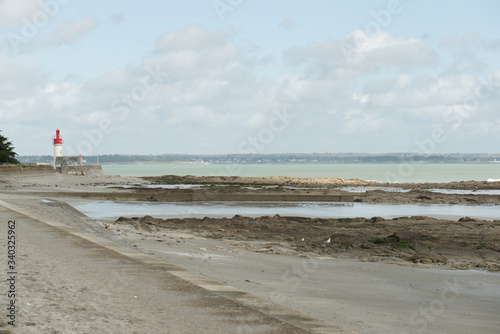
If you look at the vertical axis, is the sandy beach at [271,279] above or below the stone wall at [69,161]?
below

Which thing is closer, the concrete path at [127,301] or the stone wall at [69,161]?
the concrete path at [127,301]

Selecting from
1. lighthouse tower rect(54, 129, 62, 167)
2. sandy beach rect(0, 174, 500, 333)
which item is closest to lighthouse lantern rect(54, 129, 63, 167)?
lighthouse tower rect(54, 129, 62, 167)

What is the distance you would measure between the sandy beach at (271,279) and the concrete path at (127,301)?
0.02m

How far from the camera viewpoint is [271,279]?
347 inches

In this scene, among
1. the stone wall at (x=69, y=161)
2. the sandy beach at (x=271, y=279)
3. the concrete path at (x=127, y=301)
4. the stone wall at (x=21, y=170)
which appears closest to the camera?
the concrete path at (x=127, y=301)

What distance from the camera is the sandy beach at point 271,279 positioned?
5492mm

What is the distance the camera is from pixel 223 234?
1623 centimetres

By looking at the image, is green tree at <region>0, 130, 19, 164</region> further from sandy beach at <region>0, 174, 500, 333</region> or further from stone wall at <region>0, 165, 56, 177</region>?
sandy beach at <region>0, 174, 500, 333</region>

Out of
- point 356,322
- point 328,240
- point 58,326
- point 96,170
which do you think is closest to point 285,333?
point 356,322

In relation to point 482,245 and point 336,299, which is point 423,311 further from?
point 482,245

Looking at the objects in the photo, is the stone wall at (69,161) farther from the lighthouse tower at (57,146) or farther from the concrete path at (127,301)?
the concrete path at (127,301)

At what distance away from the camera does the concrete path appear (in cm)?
512

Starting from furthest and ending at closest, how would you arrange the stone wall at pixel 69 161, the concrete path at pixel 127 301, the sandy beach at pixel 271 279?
the stone wall at pixel 69 161 → the sandy beach at pixel 271 279 → the concrete path at pixel 127 301

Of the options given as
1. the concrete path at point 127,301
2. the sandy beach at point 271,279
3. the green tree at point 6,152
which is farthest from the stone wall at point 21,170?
the concrete path at point 127,301
